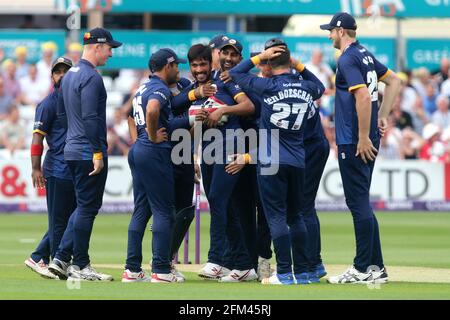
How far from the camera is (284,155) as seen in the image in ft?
40.8

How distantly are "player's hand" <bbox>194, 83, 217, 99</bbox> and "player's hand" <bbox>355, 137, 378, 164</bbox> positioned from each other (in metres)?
1.65

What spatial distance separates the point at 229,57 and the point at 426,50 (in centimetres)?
1663

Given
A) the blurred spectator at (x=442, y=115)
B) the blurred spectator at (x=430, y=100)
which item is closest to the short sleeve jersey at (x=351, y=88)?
the blurred spectator at (x=442, y=115)

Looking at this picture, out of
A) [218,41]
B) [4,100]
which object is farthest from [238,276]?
[4,100]

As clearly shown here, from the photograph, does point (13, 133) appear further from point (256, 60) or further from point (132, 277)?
point (256, 60)

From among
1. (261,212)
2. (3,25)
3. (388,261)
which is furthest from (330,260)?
(3,25)

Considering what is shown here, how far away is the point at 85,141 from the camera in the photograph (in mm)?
13125

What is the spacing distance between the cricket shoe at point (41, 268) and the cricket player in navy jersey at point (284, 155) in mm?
2538

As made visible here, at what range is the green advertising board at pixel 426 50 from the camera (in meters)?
29.3

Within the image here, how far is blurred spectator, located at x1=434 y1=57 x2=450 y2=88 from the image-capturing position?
1160 inches

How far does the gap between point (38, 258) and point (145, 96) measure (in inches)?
106

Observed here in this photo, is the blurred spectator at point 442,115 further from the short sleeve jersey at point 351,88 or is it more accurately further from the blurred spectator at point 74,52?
the short sleeve jersey at point 351,88
